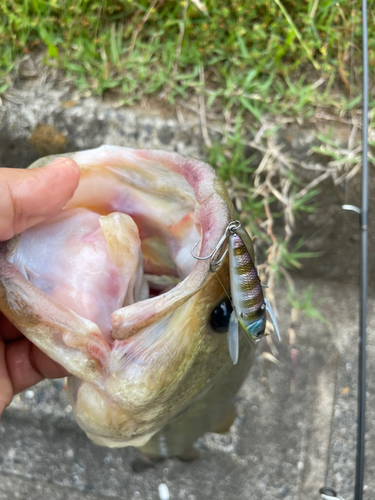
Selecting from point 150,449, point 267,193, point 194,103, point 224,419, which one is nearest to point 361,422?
point 224,419

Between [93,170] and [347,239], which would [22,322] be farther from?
[347,239]

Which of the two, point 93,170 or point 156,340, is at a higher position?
point 93,170

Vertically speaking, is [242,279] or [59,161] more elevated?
[59,161]

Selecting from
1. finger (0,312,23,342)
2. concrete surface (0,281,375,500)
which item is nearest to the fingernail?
finger (0,312,23,342)

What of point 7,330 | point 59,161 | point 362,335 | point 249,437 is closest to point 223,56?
point 59,161

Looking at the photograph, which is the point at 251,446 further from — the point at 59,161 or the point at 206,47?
the point at 206,47

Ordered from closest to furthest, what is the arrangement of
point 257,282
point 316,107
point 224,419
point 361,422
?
1. point 257,282
2. point 361,422
3. point 224,419
4. point 316,107

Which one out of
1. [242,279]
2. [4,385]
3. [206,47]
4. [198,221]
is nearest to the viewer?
[242,279]

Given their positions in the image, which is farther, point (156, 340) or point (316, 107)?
point (316, 107)
